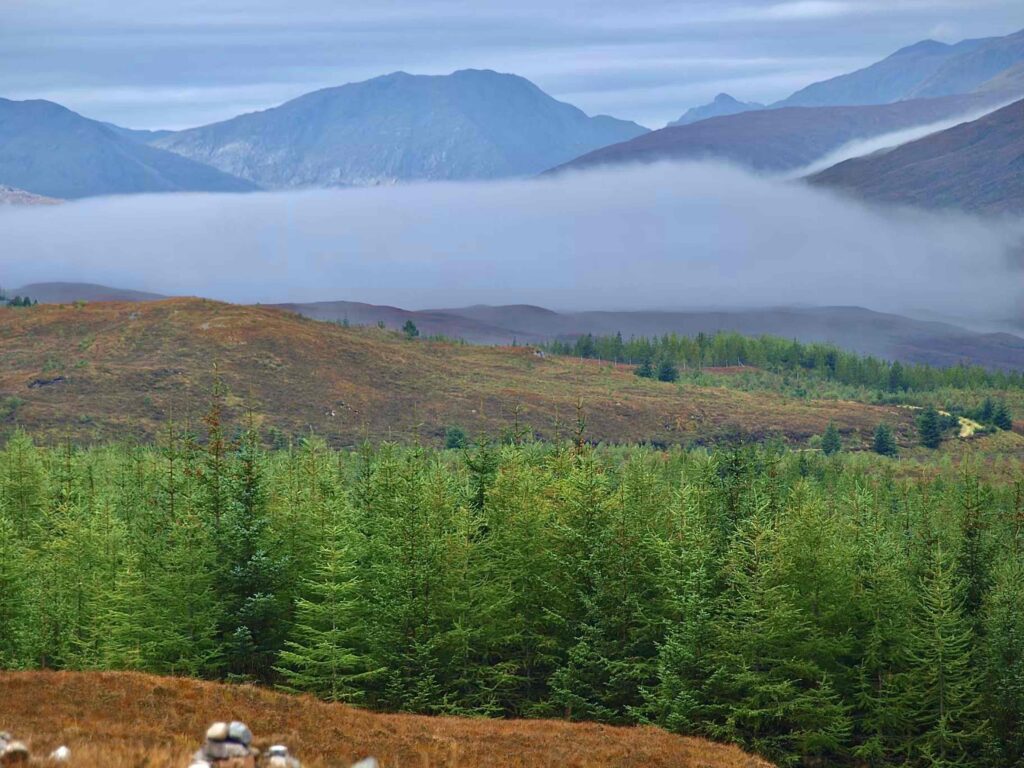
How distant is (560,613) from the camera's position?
179ft

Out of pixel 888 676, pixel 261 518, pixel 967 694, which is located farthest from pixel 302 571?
pixel 967 694

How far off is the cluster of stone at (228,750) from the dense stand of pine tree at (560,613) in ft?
61.2

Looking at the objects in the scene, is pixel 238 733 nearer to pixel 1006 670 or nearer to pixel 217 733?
pixel 217 733

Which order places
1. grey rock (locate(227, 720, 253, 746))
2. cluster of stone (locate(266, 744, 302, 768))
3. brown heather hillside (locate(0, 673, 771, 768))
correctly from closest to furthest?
1. cluster of stone (locate(266, 744, 302, 768))
2. grey rock (locate(227, 720, 253, 746))
3. brown heather hillside (locate(0, 673, 771, 768))

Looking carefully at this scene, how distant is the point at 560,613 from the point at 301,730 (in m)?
20.1

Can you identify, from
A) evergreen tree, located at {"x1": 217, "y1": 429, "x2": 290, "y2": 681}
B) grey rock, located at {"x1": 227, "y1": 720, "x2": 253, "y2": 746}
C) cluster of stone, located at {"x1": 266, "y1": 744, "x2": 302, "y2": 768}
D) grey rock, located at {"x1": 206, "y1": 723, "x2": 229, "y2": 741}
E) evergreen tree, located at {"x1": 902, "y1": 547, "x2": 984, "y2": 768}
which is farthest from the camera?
evergreen tree, located at {"x1": 902, "y1": 547, "x2": 984, "y2": 768}

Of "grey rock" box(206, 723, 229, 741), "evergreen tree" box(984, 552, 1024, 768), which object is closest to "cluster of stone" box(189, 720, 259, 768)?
"grey rock" box(206, 723, 229, 741)

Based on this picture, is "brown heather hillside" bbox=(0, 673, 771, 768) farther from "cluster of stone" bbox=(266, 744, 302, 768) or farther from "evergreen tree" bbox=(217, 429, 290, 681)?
"evergreen tree" bbox=(217, 429, 290, 681)

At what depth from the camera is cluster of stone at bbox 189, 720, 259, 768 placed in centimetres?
2776

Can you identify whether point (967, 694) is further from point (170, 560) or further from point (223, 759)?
point (223, 759)

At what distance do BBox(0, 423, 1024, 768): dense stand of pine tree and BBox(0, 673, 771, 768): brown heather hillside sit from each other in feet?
26.0

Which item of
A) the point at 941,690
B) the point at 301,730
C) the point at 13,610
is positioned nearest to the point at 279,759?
the point at 301,730

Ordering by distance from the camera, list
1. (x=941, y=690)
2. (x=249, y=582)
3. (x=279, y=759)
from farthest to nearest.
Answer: (x=941, y=690) < (x=249, y=582) < (x=279, y=759)

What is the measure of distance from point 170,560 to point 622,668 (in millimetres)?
18405
